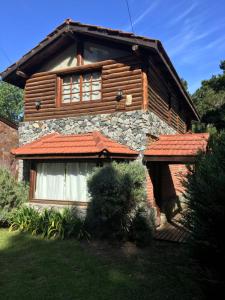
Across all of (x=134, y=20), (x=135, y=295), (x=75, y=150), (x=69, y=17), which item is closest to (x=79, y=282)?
(x=135, y=295)

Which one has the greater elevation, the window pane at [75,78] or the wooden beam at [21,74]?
the wooden beam at [21,74]

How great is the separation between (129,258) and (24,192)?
567cm

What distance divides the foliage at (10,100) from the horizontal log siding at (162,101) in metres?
32.8

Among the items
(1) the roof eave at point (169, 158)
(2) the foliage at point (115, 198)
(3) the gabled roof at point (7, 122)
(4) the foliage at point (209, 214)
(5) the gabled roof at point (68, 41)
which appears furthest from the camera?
(3) the gabled roof at point (7, 122)

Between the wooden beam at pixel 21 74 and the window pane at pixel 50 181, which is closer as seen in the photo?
the window pane at pixel 50 181

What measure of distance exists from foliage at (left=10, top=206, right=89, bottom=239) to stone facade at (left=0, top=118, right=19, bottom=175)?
3.70m

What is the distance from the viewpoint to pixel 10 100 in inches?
1742

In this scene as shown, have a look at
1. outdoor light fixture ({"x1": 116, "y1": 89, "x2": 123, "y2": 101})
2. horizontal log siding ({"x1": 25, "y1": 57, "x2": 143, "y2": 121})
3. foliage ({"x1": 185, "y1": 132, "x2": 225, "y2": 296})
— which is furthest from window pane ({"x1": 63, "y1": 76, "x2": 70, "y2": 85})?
foliage ({"x1": 185, "y1": 132, "x2": 225, "y2": 296})

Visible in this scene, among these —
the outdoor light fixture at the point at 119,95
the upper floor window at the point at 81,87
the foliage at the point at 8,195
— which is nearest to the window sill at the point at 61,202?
the foliage at the point at 8,195

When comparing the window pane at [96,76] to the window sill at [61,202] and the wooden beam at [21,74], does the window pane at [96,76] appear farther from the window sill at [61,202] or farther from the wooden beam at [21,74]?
the window sill at [61,202]

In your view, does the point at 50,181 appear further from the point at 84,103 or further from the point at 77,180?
the point at 84,103

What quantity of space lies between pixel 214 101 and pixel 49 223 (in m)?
23.3

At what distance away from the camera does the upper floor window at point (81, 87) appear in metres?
12.1

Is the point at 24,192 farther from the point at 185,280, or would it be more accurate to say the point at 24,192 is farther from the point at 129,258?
the point at 185,280
